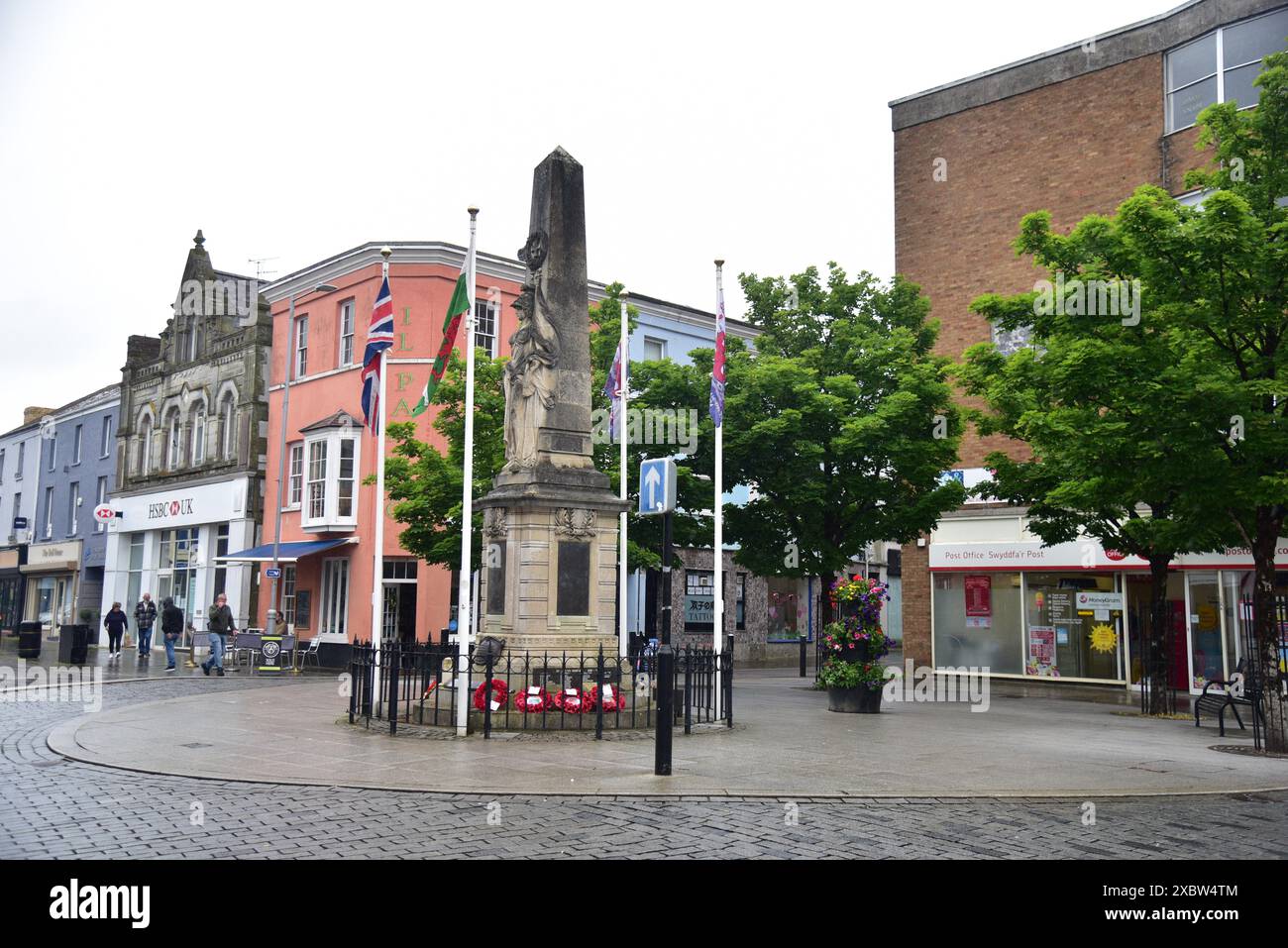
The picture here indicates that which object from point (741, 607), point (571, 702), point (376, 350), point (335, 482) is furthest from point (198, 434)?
point (571, 702)

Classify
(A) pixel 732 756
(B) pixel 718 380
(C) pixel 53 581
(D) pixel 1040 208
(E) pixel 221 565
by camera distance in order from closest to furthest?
(A) pixel 732 756 < (B) pixel 718 380 < (D) pixel 1040 208 < (E) pixel 221 565 < (C) pixel 53 581

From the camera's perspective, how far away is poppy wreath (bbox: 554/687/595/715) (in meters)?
14.3

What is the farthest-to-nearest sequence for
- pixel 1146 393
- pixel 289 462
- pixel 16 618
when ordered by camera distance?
pixel 16 618 < pixel 289 462 < pixel 1146 393

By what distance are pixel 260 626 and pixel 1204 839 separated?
34.3 metres

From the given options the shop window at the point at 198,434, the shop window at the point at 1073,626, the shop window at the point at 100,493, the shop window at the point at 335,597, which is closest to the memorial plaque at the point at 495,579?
the shop window at the point at 1073,626

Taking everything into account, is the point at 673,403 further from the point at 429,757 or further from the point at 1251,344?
the point at 429,757

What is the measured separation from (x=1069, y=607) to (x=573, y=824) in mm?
21552

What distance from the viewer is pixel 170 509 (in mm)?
43031

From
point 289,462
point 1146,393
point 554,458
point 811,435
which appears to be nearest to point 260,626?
point 289,462

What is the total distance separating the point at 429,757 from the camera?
1196 cm

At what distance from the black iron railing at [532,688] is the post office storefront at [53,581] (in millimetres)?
40170

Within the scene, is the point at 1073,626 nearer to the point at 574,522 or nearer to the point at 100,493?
the point at 574,522

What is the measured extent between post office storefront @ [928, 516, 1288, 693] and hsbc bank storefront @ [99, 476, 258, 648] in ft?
78.3

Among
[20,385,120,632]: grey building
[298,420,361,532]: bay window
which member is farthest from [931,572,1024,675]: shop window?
[20,385,120,632]: grey building
